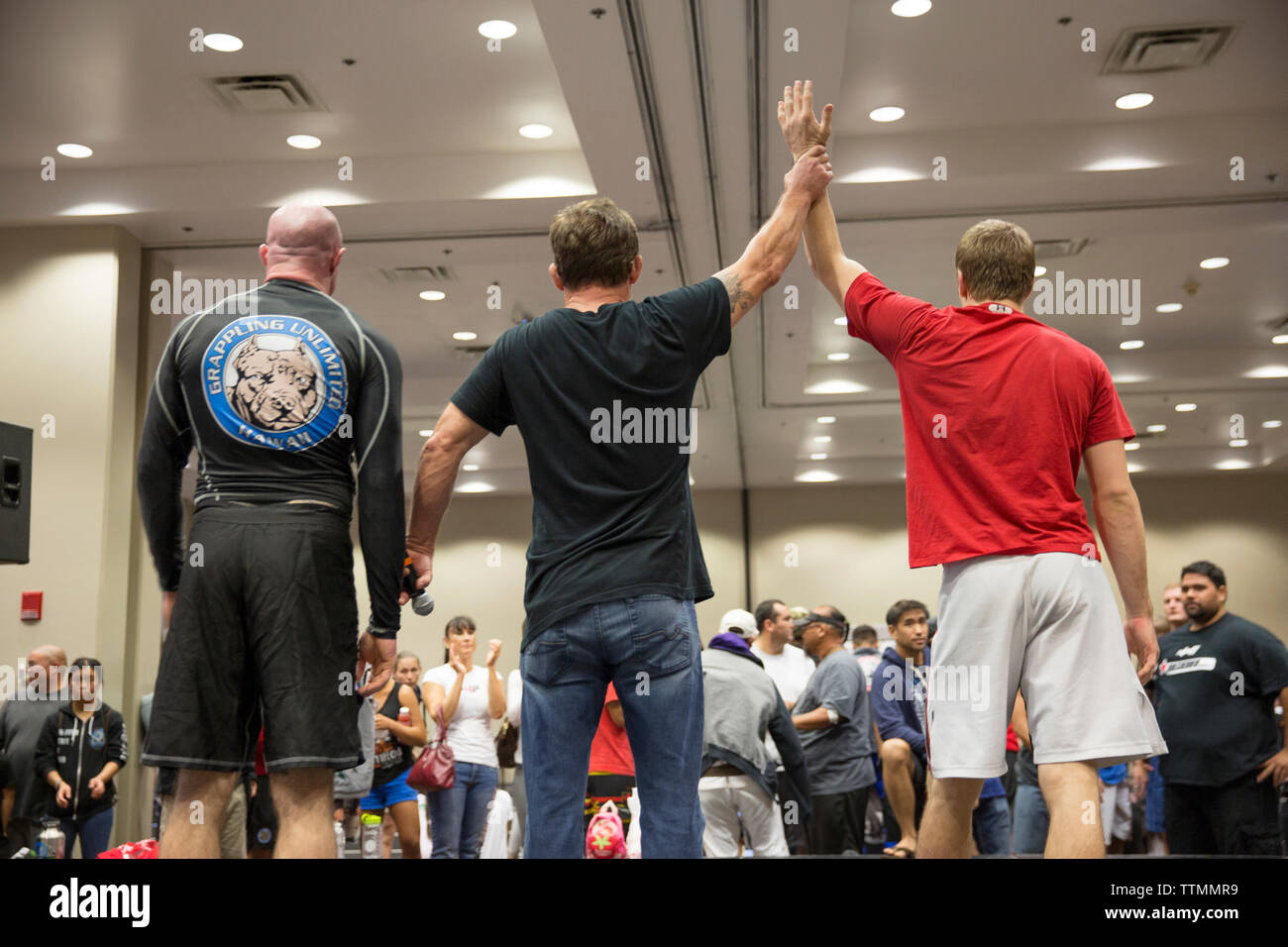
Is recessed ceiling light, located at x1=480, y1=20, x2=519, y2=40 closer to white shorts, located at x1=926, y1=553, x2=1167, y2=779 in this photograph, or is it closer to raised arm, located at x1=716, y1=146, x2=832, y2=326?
raised arm, located at x1=716, y1=146, x2=832, y2=326

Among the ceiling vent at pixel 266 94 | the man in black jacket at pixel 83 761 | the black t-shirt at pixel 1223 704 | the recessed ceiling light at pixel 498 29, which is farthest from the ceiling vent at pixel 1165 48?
the man in black jacket at pixel 83 761

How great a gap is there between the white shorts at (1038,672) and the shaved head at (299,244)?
1.62m

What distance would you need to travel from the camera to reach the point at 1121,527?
9.13ft

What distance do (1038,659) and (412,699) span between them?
5.40 m

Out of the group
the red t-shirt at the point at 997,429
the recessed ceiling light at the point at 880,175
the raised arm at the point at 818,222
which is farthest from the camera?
the recessed ceiling light at the point at 880,175

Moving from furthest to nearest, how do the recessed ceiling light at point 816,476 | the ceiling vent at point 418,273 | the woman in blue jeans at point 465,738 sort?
the recessed ceiling light at point 816,476
the ceiling vent at point 418,273
the woman in blue jeans at point 465,738

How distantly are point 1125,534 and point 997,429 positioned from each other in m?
0.39

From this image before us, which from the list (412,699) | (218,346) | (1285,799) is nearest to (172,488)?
(218,346)

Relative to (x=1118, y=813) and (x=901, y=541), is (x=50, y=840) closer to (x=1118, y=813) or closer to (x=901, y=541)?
(x=1118, y=813)

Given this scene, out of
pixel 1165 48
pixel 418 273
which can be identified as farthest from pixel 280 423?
pixel 418 273

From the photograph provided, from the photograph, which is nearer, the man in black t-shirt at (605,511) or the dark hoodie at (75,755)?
the man in black t-shirt at (605,511)

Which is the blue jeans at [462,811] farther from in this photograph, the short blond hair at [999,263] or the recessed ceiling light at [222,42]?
the short blond hair at [999,263]

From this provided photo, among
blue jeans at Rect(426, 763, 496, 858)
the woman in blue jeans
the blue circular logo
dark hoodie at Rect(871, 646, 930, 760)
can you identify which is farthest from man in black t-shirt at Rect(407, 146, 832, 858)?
blue jeans at Rect(426, 763, 496, 858)

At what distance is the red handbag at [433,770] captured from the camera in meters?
6.95
